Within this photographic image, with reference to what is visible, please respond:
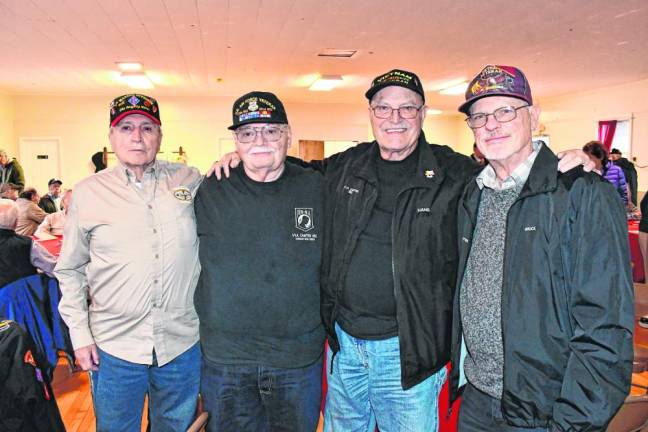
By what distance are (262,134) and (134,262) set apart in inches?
28.8

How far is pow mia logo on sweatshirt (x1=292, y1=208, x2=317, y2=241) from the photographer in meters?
1.91

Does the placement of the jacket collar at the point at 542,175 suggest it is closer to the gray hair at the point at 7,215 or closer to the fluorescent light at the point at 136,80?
the gray hair at the point at 7,215

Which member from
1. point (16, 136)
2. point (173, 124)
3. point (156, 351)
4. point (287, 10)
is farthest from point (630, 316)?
point (16, 136)

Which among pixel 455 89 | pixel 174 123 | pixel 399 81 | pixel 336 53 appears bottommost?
pixel 399 81

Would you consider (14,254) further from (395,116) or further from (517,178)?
(517,178)

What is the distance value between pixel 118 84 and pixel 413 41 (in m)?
6.82

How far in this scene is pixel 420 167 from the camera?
6.21 ft

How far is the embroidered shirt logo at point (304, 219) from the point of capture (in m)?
1.91

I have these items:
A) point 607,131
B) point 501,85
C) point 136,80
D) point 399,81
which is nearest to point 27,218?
point 399,81

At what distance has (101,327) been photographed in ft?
6.58

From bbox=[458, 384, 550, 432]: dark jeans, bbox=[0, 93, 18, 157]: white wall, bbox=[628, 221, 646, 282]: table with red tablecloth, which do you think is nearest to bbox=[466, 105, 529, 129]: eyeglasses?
bbox=[458, 384, 550, 432]: dark jeans

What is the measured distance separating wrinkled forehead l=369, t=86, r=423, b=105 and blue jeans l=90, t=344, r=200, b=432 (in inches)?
52.1

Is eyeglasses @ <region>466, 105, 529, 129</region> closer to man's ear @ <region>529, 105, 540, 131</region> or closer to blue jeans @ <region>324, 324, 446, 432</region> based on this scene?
man's ear @ <region>529, 105, 540, 131</region>

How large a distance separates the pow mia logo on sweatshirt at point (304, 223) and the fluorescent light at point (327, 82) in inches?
307
